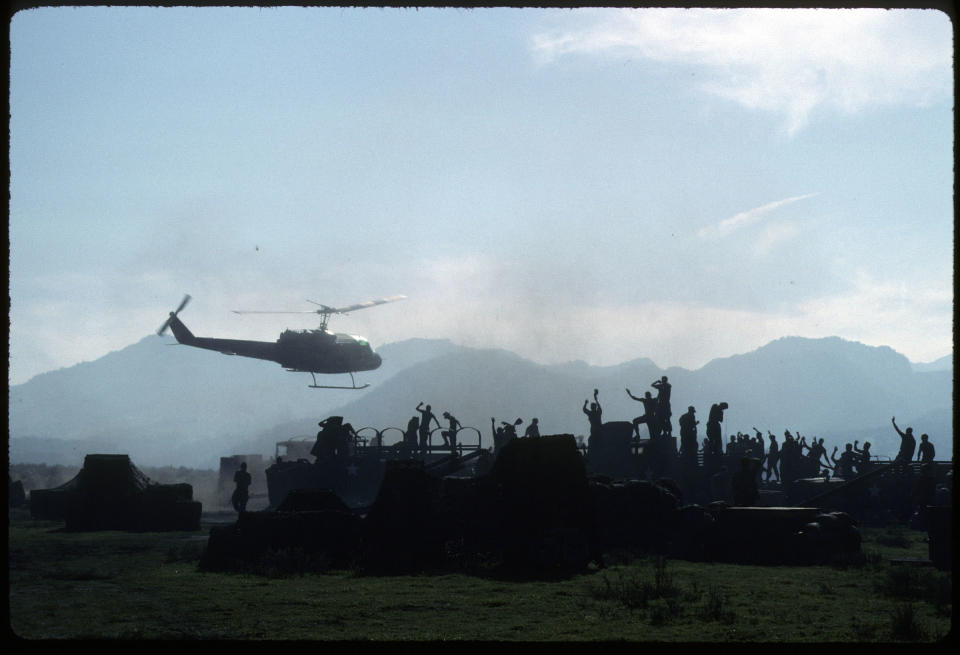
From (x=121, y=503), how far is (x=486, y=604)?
15777mm

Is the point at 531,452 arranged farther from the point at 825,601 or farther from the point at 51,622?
the point at 51,622

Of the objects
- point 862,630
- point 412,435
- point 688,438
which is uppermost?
point 412,435

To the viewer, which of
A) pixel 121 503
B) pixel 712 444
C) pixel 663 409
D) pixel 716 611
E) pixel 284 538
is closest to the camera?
pixel 716 611

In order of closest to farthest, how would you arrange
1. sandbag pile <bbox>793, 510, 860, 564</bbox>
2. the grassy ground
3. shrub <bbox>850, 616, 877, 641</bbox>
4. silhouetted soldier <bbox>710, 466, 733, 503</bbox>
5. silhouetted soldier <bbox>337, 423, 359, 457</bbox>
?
shrub <bbox>850, 616, 877, 641</bbox>, the grassy ground, sandbag pile <bbox>793, 510, 860, 564</bbox>, silhouetted soldier <bbox>710, 466, 733, 503</bbox>, silhouetted soldier <bbox>337, 423, 359, 457</bbox>

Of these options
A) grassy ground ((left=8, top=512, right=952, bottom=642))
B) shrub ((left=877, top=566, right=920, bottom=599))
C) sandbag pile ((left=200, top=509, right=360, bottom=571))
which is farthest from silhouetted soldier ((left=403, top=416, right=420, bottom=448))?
shrub ((left=877, top=566, right=920, bottom=599))

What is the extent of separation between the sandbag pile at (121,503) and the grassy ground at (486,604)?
774 cm

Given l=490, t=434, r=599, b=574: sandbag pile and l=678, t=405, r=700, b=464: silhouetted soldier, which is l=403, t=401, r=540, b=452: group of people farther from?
l=490, t=434, r=599, b=574: sandbag pile

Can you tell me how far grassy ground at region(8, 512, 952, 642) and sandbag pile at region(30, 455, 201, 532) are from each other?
25.4ft

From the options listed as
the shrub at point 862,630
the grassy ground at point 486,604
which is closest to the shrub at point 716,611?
the grassy ground at point 486,604

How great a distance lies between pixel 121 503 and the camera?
78.7ft

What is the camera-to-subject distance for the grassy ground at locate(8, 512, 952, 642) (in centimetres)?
910

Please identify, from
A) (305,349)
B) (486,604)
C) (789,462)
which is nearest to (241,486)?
(486,604)

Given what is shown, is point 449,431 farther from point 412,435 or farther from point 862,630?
point 862,630

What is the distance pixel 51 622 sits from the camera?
9703 mm
